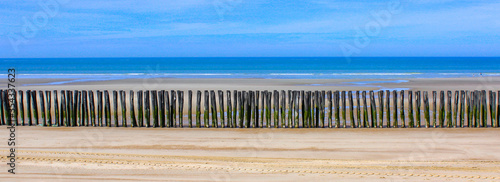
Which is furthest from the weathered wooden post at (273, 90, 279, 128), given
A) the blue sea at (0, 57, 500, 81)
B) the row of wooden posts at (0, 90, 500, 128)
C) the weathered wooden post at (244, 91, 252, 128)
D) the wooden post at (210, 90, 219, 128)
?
the blue sea at (0, 57, 500, 81)

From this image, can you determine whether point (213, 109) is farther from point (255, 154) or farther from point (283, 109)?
point (255, 154)

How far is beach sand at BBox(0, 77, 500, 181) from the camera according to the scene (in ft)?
17.5

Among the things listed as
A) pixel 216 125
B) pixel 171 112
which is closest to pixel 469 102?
pixel 216 125

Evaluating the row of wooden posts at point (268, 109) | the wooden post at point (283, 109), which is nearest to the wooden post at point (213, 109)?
the row of wooden posts at point (268, 109)

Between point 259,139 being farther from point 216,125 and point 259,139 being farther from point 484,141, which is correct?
point 484,141

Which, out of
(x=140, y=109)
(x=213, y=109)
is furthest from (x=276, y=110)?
(x=140, y=109)

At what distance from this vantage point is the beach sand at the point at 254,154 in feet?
17.5

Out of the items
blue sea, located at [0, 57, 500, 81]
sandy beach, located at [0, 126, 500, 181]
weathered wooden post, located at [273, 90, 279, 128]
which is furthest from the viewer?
blue sea, located at [0, 57, 500, 81]

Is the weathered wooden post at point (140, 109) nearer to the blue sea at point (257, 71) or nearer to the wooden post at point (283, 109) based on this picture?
the wooden post at point (283, 109)

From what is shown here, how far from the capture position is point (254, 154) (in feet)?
20.8

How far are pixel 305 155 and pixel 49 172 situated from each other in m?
3.30

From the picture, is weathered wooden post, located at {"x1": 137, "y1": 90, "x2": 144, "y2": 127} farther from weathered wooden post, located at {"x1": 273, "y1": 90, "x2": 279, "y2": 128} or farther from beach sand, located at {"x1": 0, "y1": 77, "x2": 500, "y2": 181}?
weathered wooden post, located at {"x1": 273, "y1": 90, "x2": 279, "y2": 128}

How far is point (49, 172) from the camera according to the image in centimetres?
545

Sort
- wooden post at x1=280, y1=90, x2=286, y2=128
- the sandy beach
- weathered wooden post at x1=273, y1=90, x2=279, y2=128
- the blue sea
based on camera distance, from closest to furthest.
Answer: the sandy beach < wooden post at x1=280, y1=90, x2=286, y2=128 < weathered wooden post at x1=273, y1=90, x2=279, y2=128 < the blue sea
